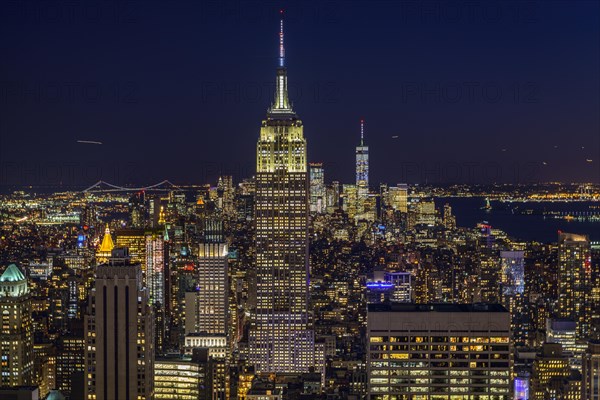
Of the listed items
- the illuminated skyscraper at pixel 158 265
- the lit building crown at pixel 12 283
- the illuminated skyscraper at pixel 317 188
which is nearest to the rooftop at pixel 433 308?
the lit building crown at pixel 12 283

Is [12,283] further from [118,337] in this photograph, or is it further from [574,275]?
[574,275]

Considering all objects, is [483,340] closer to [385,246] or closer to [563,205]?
[563,205]

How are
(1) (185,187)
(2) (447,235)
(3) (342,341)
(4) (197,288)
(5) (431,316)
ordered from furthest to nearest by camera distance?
1. (2) (447,235)
2. (4) (197,288)
3. (3) (342,341)
4. (1) (185,187)
5. (5) (431,316)

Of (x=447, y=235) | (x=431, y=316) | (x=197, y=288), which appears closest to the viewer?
(x=431, y=316)

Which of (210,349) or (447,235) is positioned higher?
(447,235)

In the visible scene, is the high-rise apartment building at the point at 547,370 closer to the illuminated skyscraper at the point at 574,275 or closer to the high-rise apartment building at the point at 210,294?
the illuminated skyscraper at the point at 574,275

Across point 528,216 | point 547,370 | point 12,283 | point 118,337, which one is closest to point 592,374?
point 547,370

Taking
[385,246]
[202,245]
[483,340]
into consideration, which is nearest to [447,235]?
[385,246]

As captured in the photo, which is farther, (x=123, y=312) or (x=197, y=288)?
(x=197, y=288)
